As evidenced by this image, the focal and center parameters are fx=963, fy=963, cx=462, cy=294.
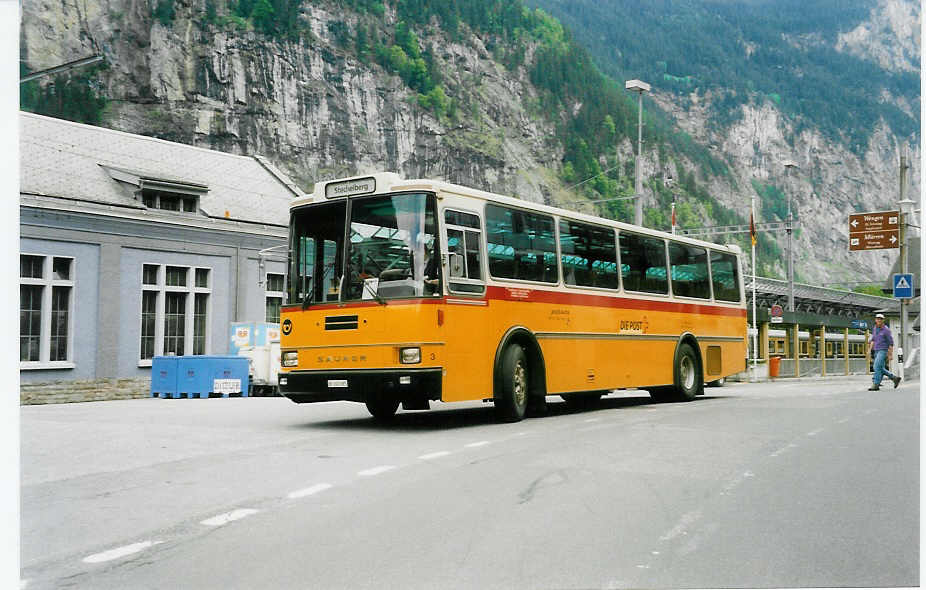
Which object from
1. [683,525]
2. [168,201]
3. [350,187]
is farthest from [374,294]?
[168,201]

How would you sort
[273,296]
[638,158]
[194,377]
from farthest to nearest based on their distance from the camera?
1. [273,296]
2. [638,158]
3. [194,377]

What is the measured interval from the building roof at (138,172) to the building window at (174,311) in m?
2.23

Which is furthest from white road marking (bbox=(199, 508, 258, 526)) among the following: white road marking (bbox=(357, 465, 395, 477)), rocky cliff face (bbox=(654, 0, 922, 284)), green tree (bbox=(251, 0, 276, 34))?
green tree (bbox=(251, 0, 276, 34))

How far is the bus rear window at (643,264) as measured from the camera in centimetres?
1642

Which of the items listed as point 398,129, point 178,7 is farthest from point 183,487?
point 398,129

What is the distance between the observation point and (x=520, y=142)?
32.2m

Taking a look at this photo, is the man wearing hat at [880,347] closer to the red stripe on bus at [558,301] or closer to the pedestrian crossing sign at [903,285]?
the pedestrian crossing sign at [903,285]

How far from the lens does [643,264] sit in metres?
17.0

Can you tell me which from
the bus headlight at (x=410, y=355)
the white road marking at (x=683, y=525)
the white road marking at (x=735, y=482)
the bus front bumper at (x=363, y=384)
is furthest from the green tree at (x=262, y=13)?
the white road marking at (x=683, y=525)

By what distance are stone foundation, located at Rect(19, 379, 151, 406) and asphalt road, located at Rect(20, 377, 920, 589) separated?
9647 mm

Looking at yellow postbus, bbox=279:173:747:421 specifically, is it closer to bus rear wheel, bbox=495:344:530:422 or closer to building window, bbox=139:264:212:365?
bus rear wheel, bbox=495:344:530:422

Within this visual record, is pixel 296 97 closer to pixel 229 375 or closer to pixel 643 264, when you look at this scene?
pixel 229 375

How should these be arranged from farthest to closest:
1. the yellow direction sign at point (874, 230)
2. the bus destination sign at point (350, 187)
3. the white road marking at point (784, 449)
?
1. the yellow direction sign at point (874, 230)
2. the bus destination sign at point (350, 187)
3. the white road marking at point (784, 449)

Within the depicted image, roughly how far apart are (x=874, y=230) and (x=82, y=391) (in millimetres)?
17983
